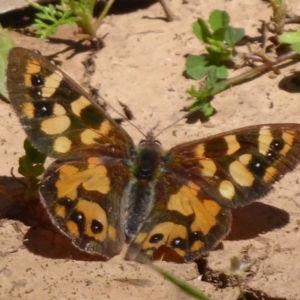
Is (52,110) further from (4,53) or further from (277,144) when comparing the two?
(4,53)

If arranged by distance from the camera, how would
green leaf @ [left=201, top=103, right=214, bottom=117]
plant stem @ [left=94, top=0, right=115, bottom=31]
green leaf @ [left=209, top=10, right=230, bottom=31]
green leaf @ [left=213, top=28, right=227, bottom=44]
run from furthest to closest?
plant stem @ [left=94, top=0, right=115, bottom=31] → green leaf @ [left=209, top=10, right=230, bottom=31] → green leaf @ [left=213, top=28, right=227, bottom=44] → green leaf @ [left=201, top=103, right=214, bottom=117]

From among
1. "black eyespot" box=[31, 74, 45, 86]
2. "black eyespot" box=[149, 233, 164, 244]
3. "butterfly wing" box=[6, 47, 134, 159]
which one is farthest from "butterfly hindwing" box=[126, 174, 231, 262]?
"black eyespot" box=[31, 74, 45, 86]

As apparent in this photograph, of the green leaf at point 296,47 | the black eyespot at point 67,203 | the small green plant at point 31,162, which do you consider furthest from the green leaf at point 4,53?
the green leaf at point 296,47

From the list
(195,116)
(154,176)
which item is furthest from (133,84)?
(154,176)

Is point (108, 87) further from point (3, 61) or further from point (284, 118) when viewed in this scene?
point (284, 118)

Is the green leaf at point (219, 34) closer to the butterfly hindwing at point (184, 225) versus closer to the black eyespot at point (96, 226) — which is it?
the butterfly hindwing at point (184, 225)

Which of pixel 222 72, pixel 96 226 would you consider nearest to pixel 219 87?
pixel 222 72

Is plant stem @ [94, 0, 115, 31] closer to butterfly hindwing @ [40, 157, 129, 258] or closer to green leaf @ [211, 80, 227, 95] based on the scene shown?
green leaf @ [211, 80, 227, 95]
